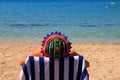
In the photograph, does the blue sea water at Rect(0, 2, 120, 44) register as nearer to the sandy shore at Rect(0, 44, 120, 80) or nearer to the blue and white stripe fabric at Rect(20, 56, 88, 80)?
the sandy shore at Rect(0, 44, 120, 80)

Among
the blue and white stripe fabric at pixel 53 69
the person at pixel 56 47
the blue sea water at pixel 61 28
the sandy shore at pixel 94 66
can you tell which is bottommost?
the blue sea water at pixel 61 28

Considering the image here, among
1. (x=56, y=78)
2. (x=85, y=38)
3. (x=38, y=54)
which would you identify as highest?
(x=38, y=54)

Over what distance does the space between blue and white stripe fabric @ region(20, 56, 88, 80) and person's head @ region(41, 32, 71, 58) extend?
6cm

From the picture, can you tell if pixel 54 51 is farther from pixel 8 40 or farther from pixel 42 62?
pixel 8 40

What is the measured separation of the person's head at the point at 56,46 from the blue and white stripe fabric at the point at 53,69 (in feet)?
0.19

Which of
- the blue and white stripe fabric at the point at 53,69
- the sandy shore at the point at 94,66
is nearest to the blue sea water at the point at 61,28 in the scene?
the sandy shore at the point at 94,66

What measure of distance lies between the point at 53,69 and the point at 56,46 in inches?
8.5

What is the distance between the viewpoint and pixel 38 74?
2.64 meters

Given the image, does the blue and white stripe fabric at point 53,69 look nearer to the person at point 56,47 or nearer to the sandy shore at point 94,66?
the person at point 56,47

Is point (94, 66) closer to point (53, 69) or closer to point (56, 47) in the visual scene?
point (53, 69)

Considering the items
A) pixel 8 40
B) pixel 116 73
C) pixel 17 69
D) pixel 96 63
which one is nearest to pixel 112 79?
pixel 116 73

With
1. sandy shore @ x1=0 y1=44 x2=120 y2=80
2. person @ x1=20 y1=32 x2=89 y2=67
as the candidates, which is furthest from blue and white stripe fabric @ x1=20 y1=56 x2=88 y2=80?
sandy shore @ x1=0 y1=44 x2=120 y2=80

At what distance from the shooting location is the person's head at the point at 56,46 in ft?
8.32

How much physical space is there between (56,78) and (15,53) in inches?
214
